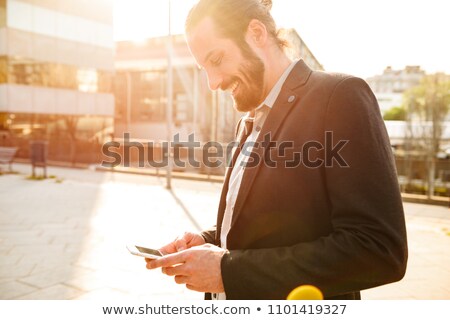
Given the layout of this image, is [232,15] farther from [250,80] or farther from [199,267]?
[199,267]

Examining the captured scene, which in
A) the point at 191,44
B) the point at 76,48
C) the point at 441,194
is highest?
the point at 76,48

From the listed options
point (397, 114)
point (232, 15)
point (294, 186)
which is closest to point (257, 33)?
point (232, 15)

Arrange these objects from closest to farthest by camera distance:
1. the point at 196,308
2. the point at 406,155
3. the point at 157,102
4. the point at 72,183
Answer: the point at 196,308 < the point at 72,183 < the point at 406,155 < the point at 157,102

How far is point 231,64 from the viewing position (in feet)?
5.58

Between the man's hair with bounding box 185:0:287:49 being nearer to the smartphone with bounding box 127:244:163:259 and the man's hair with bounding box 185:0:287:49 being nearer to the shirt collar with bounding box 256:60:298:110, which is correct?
the shirt collar with bounding box 256:60:298:110

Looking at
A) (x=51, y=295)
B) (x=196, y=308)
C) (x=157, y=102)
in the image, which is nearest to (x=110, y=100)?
(x=157, y=102)

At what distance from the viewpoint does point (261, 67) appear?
1.65 meters

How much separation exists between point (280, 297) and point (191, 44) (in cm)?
114

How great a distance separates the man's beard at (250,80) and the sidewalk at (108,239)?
9.98ft

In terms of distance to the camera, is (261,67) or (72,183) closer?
(261,67)

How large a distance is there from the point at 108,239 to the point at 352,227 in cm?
561

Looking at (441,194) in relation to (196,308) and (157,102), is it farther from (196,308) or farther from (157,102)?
(157,102)

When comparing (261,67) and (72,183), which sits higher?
(261,67)

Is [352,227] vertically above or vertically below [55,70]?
below
